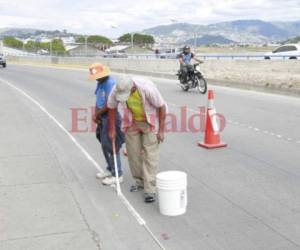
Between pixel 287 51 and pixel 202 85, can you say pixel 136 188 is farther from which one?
pixel 287 51

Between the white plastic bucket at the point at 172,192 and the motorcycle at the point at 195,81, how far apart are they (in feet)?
44.4

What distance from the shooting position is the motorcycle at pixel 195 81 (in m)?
19.1

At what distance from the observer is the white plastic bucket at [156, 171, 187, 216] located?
5562mm

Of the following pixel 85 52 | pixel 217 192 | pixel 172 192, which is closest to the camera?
pixel 172 192

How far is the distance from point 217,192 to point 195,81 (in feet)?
43.8

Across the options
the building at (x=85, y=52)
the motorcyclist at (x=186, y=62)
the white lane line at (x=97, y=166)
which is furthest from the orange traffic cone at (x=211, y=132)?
the building at (x=85, y=52)

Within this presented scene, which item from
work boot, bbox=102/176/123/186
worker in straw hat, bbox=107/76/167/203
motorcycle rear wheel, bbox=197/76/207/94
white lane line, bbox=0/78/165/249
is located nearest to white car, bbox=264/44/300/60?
motorcycle rear wheel, bbox=197/76/207/94

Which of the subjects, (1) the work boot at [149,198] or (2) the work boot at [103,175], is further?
(2) the work boot at [103,175]

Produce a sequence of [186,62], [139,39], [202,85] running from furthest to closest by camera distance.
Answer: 1. [139,39]
2. [186,62]
3. [202,85]

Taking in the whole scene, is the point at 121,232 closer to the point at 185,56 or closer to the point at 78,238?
the point at 78,238

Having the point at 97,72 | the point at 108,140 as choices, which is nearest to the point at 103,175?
the point at 108,140

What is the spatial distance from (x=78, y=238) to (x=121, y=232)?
45 centimetres

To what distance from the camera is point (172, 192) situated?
5562 millimetres

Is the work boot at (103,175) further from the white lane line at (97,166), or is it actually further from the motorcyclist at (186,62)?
the motorcyclist at (186,62)
